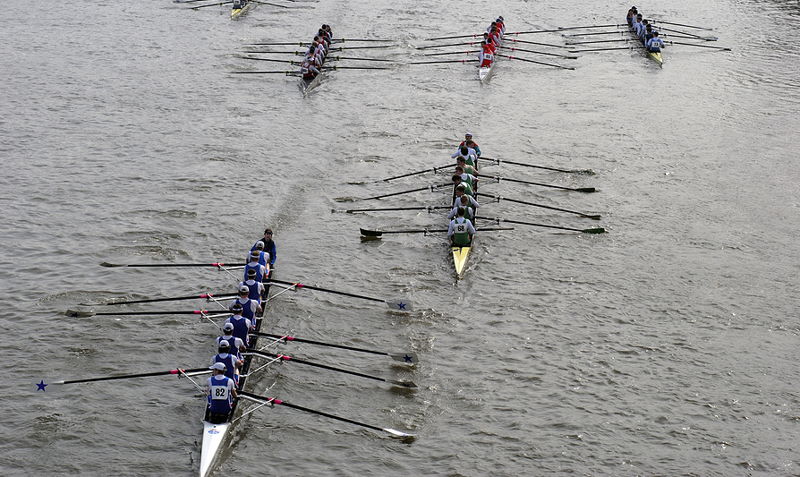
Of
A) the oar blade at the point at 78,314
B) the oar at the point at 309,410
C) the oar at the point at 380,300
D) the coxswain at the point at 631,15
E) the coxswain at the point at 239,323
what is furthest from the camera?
the coxswain at the point at 631,15

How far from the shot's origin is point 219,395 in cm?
1366

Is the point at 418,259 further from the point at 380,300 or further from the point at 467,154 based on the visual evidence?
the point at 467,154

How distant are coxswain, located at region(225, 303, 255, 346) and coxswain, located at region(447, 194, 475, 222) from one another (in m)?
6.36

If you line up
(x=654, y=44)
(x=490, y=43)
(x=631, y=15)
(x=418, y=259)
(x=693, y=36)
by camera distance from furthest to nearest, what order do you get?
(x=631, y=15) → (x=693, y=36) → (x=654, y=44) → (x=490, y=43) → (x=418, y=259)

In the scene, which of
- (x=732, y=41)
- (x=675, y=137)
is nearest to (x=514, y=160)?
(x=675, y=137)

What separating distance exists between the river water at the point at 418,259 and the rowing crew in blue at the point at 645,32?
776 millimetres

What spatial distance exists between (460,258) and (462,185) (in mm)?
2217

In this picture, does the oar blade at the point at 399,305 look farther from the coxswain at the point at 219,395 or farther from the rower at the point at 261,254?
the coxswain at the point at 219,395

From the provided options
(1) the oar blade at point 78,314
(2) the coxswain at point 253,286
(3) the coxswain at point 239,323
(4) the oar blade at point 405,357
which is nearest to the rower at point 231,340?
(3) the coxswain at point 239,323

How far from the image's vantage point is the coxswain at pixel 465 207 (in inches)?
786

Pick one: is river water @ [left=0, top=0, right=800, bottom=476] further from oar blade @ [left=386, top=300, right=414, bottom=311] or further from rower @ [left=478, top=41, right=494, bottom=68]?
rower @ [left=478, top=41, right=494, bottom=68]

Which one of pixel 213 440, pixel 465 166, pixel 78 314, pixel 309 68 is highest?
pixel 309 68

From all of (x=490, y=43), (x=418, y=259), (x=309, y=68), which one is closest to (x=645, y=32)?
(x=490, y=43)

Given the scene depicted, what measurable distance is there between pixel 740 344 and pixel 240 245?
10.7 metres
